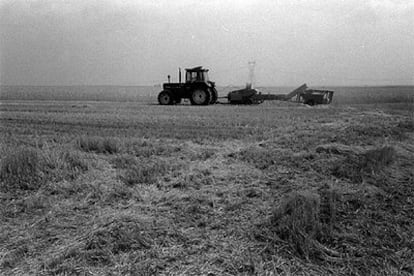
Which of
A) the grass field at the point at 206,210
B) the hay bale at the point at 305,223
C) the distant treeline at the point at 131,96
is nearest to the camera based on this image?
the grass field at the point at 206,210

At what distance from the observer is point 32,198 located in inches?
205

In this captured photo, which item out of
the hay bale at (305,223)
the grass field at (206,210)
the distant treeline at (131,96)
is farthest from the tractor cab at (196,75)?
the hay bale at (305,223)

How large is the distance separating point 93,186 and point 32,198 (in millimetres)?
913

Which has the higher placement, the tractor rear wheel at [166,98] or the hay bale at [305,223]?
the tractor rear wheel at [166,98]

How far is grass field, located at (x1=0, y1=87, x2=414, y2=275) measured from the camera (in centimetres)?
369

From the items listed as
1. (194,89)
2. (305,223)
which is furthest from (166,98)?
(305,223)

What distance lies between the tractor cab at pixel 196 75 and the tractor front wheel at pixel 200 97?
2.47 ft

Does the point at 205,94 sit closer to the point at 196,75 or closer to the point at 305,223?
the point at 196,75

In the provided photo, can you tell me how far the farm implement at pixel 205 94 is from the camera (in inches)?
903

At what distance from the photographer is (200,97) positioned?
75.9ft

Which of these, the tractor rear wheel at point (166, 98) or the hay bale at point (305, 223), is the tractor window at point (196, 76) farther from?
the hay bale at point (305, 223)

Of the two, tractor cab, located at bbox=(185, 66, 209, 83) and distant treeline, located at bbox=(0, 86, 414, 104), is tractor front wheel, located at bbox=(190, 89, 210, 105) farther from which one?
Answer: distant treeline, located at bbox=(0, 86, 414, 104)

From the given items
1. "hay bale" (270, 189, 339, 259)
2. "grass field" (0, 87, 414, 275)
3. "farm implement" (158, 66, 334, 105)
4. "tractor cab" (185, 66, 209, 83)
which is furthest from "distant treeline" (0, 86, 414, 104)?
"hay bale" (270, 189, 339, 259)

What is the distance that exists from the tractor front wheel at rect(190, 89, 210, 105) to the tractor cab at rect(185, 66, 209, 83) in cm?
75
